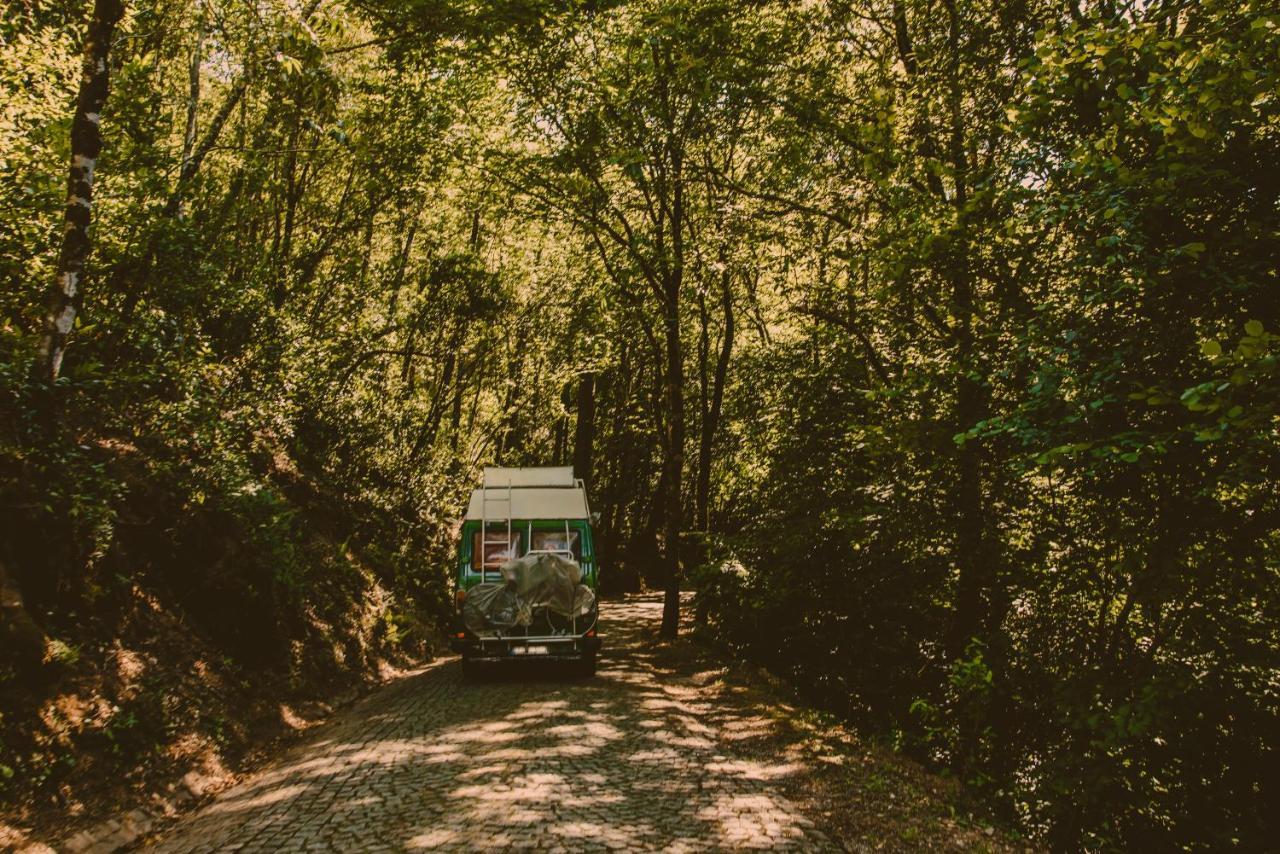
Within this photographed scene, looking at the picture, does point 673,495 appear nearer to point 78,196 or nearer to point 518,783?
point 518,783

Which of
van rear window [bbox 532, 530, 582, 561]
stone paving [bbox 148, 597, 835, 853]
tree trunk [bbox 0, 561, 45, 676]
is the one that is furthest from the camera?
van rear window [bbox 532, 530, 582, 561]

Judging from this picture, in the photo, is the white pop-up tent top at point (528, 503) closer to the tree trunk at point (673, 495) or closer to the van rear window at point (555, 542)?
the van rear window at point (555, 542)

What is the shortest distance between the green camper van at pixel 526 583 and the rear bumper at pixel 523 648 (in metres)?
0.02

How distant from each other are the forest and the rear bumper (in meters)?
2.54

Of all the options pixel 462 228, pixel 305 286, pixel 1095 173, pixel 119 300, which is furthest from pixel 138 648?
pixel 462 228

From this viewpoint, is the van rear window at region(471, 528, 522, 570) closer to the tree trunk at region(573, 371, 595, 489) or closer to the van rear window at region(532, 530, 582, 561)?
the van rear window at region(532, 530, 582, 561)

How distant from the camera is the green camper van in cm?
1338

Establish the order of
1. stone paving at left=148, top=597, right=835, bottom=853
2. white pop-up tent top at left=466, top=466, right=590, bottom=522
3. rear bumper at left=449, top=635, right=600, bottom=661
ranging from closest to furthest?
1. stone paving at left=148, top=597, right=835, bottom=853
2. rear bumper at left=449, top=635, right=600, bottom=661
3. white pop-up tent top at left=466, top=466, right=590, bottom=522

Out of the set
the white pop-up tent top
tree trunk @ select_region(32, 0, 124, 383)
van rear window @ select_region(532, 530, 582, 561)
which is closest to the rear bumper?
van rear window @ select_region(532, 530, 582, 561)

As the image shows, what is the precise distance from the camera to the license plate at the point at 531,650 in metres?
13.4

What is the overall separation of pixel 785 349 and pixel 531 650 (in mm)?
7475

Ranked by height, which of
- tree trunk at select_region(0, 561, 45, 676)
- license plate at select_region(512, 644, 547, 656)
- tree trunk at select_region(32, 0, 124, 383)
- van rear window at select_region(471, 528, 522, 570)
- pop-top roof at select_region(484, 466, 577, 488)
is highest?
tree trunk at select_region(32, 0, 124, 383)

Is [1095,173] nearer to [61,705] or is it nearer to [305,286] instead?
A: [61,705]

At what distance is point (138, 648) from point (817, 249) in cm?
1124
